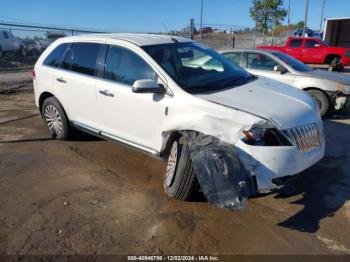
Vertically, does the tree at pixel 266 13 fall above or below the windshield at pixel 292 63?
above

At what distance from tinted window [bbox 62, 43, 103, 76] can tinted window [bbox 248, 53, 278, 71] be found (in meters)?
4.75

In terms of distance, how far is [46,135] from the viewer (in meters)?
5.95

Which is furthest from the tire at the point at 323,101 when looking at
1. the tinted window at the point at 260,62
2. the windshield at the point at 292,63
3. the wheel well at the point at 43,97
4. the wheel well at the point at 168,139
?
the wheel well at the point at 43,97

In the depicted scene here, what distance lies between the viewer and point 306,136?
11.1 ft

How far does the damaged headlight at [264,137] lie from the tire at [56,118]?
3.29 metres

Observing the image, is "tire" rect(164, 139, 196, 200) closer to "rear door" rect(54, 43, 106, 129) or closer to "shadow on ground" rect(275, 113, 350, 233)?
"shadow on ground" rect(275, 113, 350, 233)

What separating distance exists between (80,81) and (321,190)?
3.58m

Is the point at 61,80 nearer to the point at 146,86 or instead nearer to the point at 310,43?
the point at 146,86

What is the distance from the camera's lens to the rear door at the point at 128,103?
3.87m

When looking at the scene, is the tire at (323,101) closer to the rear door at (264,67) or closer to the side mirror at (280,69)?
the rear door at (264,67)

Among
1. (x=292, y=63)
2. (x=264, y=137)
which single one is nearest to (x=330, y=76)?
(x=292, y=63)

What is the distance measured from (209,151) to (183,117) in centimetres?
58

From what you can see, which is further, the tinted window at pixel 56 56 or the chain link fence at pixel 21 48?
the chain link fence at pixel 21 48

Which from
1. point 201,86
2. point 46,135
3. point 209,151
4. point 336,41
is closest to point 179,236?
point 209,151
